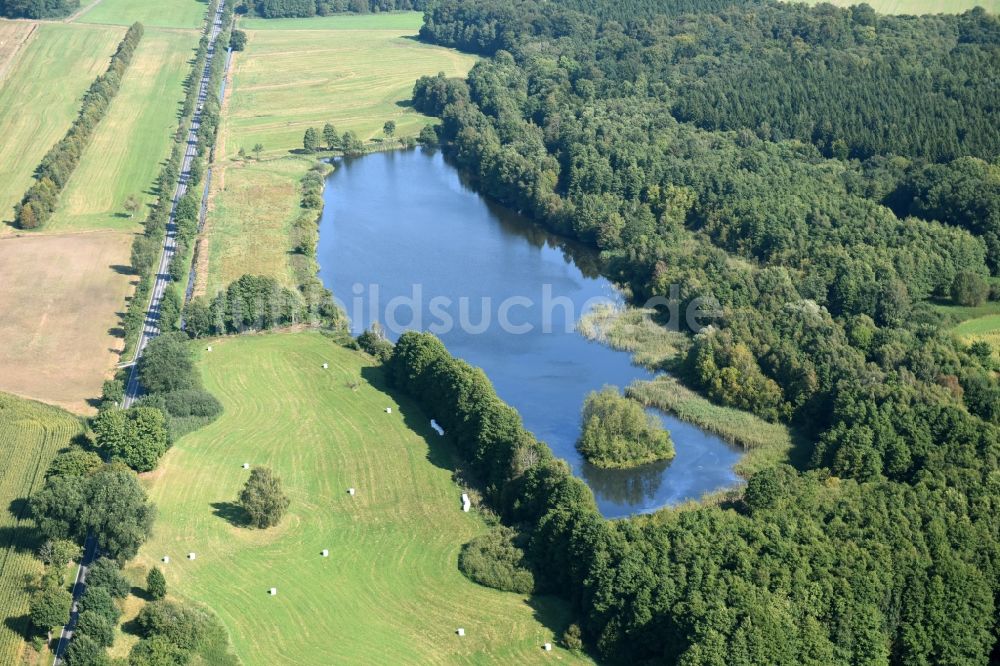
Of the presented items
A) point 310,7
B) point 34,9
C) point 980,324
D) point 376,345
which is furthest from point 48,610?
point 310,7

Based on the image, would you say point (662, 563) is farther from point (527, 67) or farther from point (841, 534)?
point (527, 67)

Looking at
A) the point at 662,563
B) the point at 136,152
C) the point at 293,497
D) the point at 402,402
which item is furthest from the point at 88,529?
the point at 136,152

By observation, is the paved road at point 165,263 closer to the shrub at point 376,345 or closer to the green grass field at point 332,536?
the green grass field at point 332,536

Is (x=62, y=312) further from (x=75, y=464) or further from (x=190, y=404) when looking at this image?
(x=75, y=464)

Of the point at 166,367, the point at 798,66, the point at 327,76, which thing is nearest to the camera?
the point at 166,367

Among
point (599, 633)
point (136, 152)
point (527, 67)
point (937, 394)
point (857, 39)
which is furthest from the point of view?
point (527, 67)
